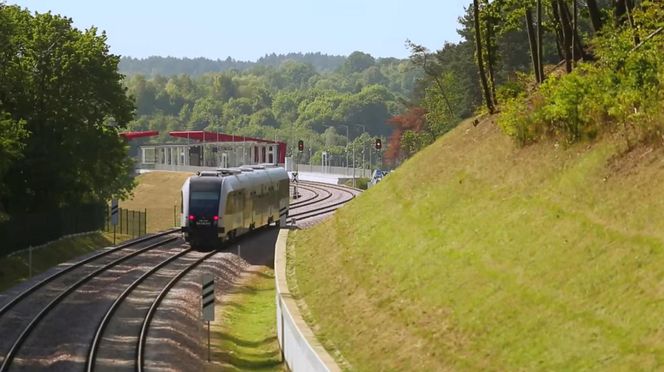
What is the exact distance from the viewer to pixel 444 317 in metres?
21.0

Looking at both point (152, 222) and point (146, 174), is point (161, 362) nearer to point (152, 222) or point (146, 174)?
point (152, 222)

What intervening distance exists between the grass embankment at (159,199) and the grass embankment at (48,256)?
1764cm

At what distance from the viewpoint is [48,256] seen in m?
56.7

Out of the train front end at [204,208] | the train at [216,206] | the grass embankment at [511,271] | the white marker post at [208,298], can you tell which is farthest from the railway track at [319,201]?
the grass embankment at [511,271]

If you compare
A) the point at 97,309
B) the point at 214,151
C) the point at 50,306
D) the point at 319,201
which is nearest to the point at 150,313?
the point at 97,309

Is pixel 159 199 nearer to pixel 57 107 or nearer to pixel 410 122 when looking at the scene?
pixel 410 122

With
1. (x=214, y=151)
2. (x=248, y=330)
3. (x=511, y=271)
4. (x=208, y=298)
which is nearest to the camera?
(x=511, y=271)

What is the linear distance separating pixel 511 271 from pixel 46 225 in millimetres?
42421

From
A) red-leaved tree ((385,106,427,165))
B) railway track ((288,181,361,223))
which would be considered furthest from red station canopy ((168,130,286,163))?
railway track ((288,181,361,223))

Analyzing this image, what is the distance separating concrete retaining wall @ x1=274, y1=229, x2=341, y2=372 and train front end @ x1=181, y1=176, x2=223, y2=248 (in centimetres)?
1938

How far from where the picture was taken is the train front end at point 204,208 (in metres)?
52.1

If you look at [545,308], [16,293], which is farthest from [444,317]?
[16,293]

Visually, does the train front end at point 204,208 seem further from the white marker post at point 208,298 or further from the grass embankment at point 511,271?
the white marker post at point 208,298

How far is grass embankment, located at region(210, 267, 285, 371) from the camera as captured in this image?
29.6 meters
